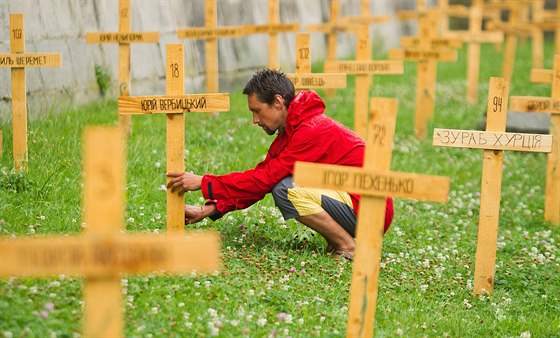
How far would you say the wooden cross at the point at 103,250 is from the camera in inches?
156

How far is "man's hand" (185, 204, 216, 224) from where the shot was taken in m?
6.97

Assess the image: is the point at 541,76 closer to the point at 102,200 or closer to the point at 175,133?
the point at 175,133

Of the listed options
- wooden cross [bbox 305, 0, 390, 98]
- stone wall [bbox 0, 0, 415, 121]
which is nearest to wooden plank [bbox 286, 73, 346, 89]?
stone wall [bbox 0, 0, 415, 121]

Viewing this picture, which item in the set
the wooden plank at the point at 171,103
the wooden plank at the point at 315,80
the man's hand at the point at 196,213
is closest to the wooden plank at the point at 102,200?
the wooden plank at the point at 171,103

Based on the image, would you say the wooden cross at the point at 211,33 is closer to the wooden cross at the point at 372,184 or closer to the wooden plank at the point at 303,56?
the wooden plank at the point at 303,56

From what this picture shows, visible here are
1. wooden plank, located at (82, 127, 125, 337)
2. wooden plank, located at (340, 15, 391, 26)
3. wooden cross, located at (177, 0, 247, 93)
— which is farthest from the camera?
wooden plank, located at (340, 15, 391, 26)

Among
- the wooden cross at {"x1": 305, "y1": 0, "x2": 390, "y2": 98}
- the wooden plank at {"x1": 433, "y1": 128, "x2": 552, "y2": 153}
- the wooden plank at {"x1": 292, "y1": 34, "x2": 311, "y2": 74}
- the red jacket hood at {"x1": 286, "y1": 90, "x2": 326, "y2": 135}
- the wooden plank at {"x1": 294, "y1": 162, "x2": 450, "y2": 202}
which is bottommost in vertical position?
the wooden plank at {"x1": 294, "y1": 162, "x2": 450, "y2": 202}

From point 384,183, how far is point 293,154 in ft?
6.33

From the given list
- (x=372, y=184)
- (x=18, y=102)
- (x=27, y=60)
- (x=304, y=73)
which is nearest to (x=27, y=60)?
(x=27, y=60)

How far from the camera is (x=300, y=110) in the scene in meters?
6.86

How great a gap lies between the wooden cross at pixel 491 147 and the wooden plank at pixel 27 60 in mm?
3375

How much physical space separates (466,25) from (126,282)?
24.7 meters

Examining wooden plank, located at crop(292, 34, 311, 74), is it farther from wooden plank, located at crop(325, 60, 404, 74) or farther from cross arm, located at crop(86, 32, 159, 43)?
cross arm, located at crop(86, 32, 159, 43)

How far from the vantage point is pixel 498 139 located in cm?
666
